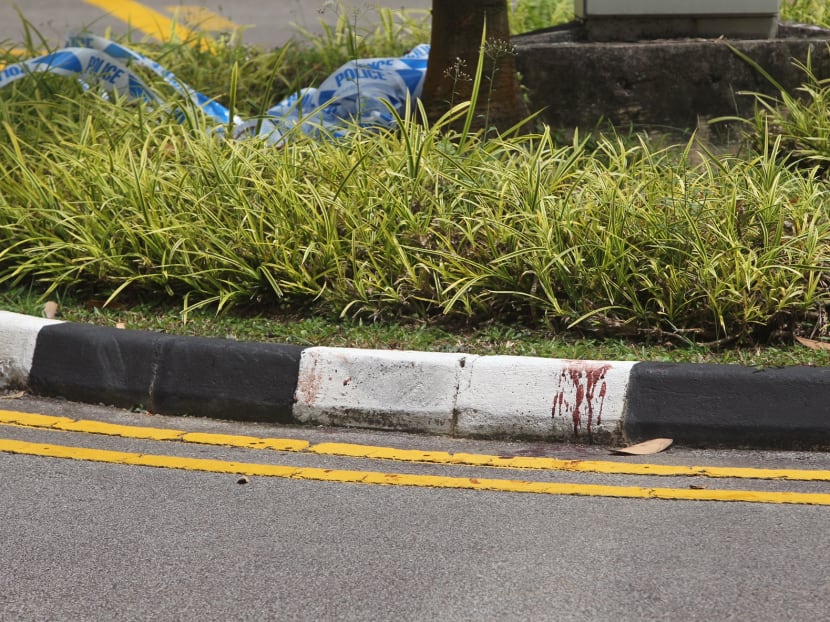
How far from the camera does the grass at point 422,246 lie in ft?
14.6

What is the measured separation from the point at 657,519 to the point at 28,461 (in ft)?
Result: 6.47

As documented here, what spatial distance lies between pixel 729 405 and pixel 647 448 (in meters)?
0.30

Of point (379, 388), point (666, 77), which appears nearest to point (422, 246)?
point (379, 388)

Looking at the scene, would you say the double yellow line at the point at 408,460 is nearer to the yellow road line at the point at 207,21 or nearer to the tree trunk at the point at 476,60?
the tree trunk at the point at 476,60

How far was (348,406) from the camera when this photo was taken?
13.7 ft

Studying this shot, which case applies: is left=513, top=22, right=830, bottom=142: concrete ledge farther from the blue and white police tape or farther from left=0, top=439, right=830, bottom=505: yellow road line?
left=0, top=439, right=830, bottom=505: yellow road line

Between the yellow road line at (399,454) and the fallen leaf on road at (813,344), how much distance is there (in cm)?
65

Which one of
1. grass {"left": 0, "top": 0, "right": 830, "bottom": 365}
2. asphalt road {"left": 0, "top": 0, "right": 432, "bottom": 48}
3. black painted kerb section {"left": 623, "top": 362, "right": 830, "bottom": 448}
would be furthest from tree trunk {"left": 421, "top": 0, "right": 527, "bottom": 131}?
asphalt road {"left": 0, "top": 0, "right": 432, "bottom": 48}

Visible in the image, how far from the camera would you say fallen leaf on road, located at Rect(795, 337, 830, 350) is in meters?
4.23

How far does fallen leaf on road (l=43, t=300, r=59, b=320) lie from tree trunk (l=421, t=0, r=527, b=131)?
2328mm

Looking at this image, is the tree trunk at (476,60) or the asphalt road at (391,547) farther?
the tree trunk at (476,60)

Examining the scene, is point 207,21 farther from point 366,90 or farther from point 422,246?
point 422,246

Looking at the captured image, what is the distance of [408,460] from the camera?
3896mm

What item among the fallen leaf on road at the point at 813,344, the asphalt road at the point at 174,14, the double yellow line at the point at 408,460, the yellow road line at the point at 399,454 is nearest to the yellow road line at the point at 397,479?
the double yellow line at the point at 408,460
